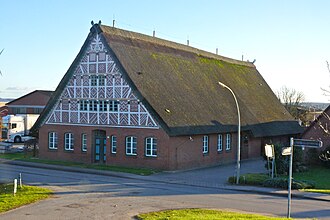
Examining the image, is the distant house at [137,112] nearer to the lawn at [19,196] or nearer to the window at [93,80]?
the window at [93,80]

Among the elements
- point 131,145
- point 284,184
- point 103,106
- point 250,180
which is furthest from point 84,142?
point 284,184

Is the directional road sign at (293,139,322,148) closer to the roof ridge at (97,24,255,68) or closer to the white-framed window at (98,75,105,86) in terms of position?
the white-framed window at (98,75,105,86)

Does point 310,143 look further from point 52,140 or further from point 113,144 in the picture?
point 52,140

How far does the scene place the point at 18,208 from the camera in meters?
19.4

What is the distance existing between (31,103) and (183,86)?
1659 inches

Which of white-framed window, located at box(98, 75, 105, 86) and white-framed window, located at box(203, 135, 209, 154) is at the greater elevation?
white-framed window, located at box(98, 75, 105, 86)

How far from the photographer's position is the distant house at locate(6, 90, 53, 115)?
243 ft

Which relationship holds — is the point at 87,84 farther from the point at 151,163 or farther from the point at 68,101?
the point at 151,163

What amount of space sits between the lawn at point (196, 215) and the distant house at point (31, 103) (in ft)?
192

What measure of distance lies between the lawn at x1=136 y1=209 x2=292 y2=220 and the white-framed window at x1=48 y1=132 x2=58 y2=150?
22.2 metres

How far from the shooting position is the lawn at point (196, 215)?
16156 mm

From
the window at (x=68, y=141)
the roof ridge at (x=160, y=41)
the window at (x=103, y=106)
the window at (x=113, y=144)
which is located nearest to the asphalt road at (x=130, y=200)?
the window at (x=113, y=144)

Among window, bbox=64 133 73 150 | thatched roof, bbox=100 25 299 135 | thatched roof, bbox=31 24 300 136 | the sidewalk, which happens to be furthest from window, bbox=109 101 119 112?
the sidewalk

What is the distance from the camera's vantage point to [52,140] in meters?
39.0
